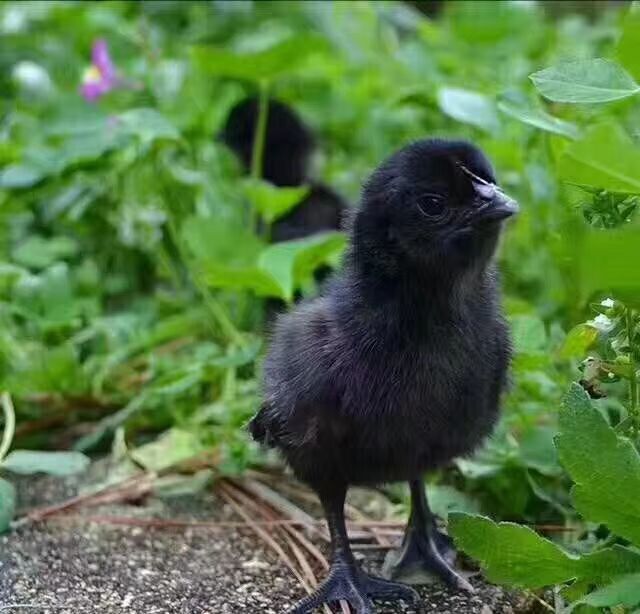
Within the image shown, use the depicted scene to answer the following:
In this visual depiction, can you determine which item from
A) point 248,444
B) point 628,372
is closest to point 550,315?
point 248,444

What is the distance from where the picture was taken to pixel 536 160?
3137mm

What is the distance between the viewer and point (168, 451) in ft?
8.30

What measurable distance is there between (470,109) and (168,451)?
1.11 meters

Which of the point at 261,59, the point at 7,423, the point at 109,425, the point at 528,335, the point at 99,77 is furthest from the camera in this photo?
the point at 99,77

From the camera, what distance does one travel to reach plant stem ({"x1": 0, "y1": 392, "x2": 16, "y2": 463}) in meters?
2.31

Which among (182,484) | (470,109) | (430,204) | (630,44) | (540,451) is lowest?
(182,484)

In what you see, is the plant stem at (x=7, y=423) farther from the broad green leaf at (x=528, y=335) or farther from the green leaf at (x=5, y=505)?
the broad green leaf at (x=528, y=335)

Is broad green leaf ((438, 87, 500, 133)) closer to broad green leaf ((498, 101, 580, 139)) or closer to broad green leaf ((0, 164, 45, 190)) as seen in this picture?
broad green leaf ((498, 101, 580, 139))

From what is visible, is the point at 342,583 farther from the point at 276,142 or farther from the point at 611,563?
the point at 276,142

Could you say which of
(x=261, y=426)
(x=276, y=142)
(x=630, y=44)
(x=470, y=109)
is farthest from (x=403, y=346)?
(x=276, y=142)

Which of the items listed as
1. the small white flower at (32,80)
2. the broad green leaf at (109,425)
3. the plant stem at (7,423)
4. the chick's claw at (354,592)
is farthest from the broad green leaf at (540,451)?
the small white flower at (32,80)

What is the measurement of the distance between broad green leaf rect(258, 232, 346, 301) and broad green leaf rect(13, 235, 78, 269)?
0.82m

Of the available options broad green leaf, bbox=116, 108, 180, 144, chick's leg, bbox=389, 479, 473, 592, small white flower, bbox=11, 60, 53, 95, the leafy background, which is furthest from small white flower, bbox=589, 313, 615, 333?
small white flower, bbox=11, 60, 53, 95

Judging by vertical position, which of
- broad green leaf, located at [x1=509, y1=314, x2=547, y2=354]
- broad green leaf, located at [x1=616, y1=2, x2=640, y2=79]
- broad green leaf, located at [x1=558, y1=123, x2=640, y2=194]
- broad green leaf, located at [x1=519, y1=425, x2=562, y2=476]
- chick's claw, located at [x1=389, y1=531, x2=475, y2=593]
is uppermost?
broad green leaf, located at [x1=616, y1=2, x2=640, y2=79]
